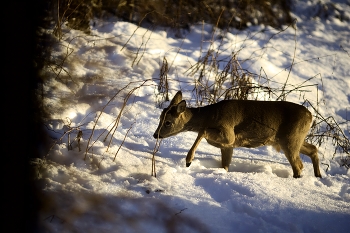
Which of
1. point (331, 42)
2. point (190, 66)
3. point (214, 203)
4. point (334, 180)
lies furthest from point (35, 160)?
point (331, 42)

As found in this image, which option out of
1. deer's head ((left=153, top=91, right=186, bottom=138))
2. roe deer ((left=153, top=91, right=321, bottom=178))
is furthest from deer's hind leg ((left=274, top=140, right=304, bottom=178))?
deer's head ((left=153, top=91, right=186, bottom=138))

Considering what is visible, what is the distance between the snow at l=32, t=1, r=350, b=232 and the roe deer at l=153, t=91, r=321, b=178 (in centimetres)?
31

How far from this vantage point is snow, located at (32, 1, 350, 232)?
3043 millimetres

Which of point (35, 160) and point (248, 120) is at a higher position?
point (248, 120)

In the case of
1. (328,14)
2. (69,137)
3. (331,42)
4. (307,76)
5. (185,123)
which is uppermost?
(328,14)

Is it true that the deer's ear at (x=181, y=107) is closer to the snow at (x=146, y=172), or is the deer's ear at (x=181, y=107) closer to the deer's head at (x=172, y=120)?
the deer's head at (x=172, y=120)

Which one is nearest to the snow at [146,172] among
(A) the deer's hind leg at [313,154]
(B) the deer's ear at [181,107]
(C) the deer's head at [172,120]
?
(A) the deer's hind leg at [313,154]

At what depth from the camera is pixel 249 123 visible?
180 inches

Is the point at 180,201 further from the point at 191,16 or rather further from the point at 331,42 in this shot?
the point at 331,42

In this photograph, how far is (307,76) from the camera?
7.95 meters

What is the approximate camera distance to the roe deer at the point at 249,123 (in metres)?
4.53

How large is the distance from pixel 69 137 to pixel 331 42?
7545mm

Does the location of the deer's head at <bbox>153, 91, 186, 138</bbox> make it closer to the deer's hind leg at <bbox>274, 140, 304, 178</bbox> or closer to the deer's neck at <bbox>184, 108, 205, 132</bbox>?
the deer's neck at <bbox>184, 108, 205, 132</bbox>

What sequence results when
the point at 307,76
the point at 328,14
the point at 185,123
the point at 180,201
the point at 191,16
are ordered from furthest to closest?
the point at 328,14 < the point at 191,16 < the point at 307,76 < the point at 185,123 < the point at 180,201
